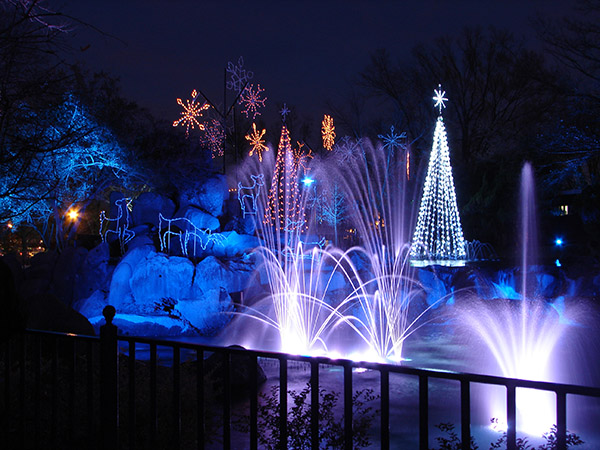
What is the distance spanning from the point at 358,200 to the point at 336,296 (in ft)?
55.4

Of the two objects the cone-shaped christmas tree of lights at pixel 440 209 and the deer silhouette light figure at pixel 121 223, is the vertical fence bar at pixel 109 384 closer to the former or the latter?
the deer silhouette light figure at pixel 121 223

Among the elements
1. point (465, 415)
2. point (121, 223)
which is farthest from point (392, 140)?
point (465, 415)

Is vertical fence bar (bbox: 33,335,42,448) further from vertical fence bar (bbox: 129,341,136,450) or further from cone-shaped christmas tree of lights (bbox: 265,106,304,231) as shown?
cone-shaped christmas tree of lights (bbox: 265,106,304,231)

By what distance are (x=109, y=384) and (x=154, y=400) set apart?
0.35 metres

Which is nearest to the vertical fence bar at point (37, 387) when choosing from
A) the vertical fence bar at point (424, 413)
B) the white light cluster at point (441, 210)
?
the vertical fence bar at point (424, 413)

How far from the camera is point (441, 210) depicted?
2242 centimetres

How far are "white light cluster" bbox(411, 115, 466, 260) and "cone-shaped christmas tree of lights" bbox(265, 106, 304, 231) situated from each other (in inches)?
271

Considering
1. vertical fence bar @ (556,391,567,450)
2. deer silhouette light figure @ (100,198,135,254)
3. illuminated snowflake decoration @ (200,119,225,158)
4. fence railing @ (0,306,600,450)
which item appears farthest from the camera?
illuminated snowflake decoration @ (200,119,225,158)

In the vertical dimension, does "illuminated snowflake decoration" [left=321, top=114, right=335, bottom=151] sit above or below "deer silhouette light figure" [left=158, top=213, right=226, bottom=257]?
above

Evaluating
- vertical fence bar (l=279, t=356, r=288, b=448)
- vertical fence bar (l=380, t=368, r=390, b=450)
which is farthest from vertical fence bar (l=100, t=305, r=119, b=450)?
vertical fence bar (l=380, t=368, r=390, b=450)

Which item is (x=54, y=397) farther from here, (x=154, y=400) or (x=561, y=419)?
(x=561, y=419)

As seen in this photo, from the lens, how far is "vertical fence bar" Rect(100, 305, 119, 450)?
142 inches

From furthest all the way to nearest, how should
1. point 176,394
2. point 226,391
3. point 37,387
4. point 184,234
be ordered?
point 184,234, point 37,387, point 176,394, point 226,391

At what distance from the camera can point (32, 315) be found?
27.0 ft
